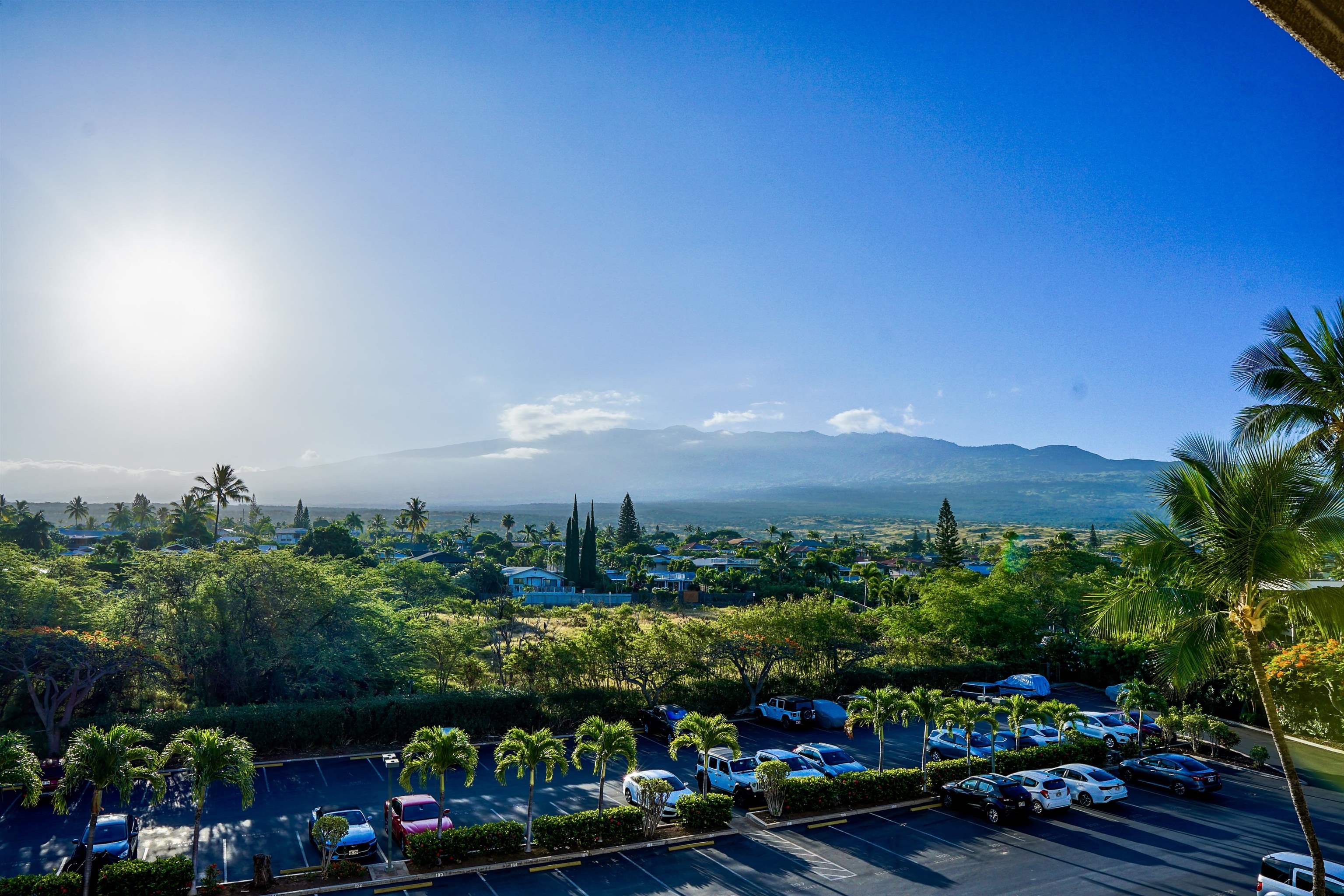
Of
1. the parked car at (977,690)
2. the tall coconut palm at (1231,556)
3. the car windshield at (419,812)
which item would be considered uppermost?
the tall coconut palm at (1231,556)

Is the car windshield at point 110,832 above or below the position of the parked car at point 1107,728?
above

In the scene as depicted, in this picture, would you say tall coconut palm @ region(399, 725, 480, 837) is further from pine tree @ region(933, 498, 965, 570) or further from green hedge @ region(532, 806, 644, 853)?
pine tree @ region(933, 498, 965, 570)

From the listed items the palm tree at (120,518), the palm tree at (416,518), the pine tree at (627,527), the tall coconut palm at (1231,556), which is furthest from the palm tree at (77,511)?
the tall coconut palm at (1231,556)

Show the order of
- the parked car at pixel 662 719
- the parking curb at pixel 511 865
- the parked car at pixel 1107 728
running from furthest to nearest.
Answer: the parked car at pixel 662 719
the parked car at pixel 1107 728
the parking curb at pixel 511 865

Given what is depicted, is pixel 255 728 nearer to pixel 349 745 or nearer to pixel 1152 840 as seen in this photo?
pixel 349 745

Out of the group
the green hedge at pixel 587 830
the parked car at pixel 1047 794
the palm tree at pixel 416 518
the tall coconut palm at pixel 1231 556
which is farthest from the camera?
the palm tree at pixel 416 518

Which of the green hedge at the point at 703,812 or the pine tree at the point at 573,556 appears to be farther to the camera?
the pine tree at the point at 573,556

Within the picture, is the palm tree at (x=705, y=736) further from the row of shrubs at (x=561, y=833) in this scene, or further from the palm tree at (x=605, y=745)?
the palm tree at (x=605, y=745)
